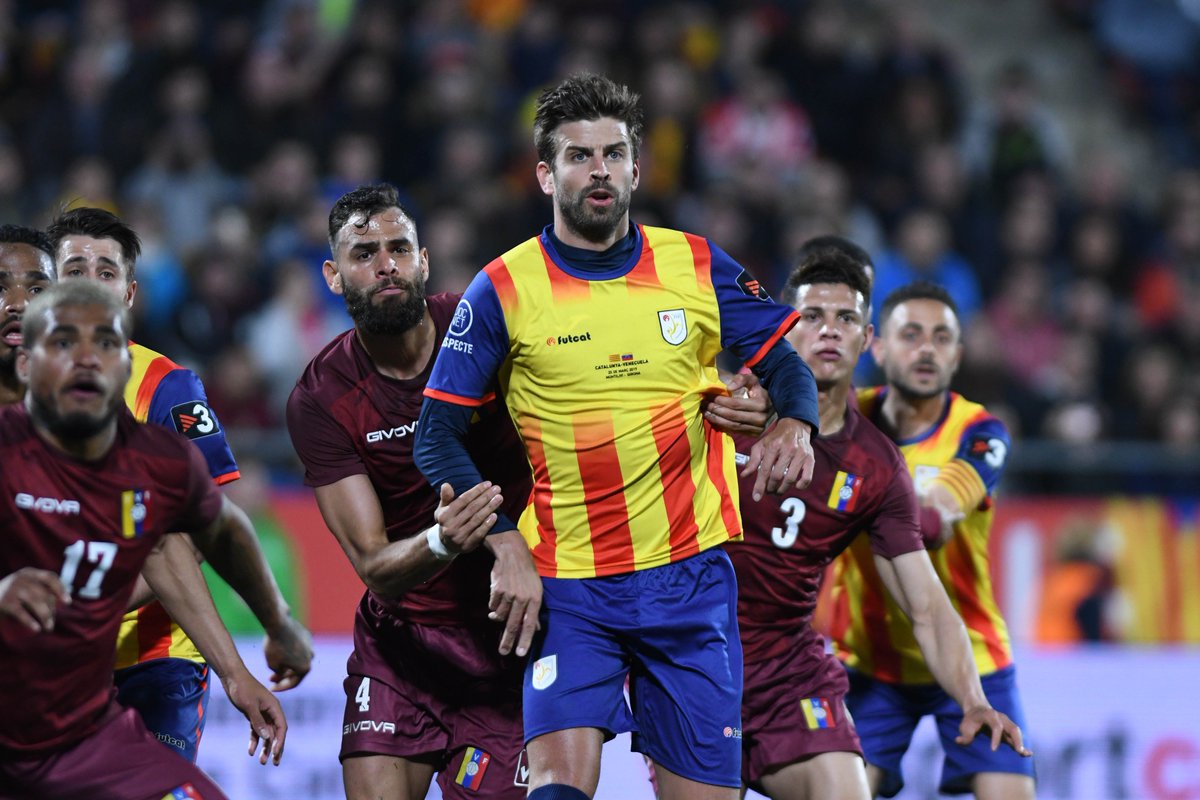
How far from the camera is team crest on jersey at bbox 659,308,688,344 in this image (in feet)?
16.8

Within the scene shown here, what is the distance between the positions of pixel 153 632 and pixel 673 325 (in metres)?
2.24

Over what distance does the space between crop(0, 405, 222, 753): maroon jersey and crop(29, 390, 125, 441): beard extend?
0.22 feet

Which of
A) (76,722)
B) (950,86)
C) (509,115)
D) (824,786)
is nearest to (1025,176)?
(950,86)

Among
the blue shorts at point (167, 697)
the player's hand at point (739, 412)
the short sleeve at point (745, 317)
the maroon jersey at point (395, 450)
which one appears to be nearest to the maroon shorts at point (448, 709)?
the maroon jersey at point (395, 450)

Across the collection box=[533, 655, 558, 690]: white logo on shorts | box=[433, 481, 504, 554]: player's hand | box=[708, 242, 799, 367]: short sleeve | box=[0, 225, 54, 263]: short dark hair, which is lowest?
box=[533, 655, 558, 690]: white logo on shorts

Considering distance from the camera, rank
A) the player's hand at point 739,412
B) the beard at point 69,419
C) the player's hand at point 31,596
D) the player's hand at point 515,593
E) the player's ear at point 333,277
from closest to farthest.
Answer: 1. the player's hand at point 31,596
2. the beard at point 69,419
3. the player's hand at point 515,593
4. the player's hand at point 739,412
5. the player's ear at point 333,277

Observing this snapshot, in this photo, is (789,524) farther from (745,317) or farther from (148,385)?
(148,385)

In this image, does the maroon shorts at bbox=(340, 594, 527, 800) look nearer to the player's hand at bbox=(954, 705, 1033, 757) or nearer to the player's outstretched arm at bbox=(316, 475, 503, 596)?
the player's outstretched arm at bbox=(316, 475, 503, 596)

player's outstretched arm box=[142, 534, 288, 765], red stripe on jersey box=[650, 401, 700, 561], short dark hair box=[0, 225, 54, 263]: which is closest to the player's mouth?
short dark hair box=[0, 225, 54, 263]

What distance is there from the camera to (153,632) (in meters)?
5.80

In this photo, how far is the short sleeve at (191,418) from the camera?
565 centimetres

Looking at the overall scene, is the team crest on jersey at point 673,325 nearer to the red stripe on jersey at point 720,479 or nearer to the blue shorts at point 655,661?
the red stripe on jersey at point 720,479

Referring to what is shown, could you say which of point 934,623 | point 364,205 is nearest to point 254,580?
point 364,205

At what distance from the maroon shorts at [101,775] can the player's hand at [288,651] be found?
2.76ft
